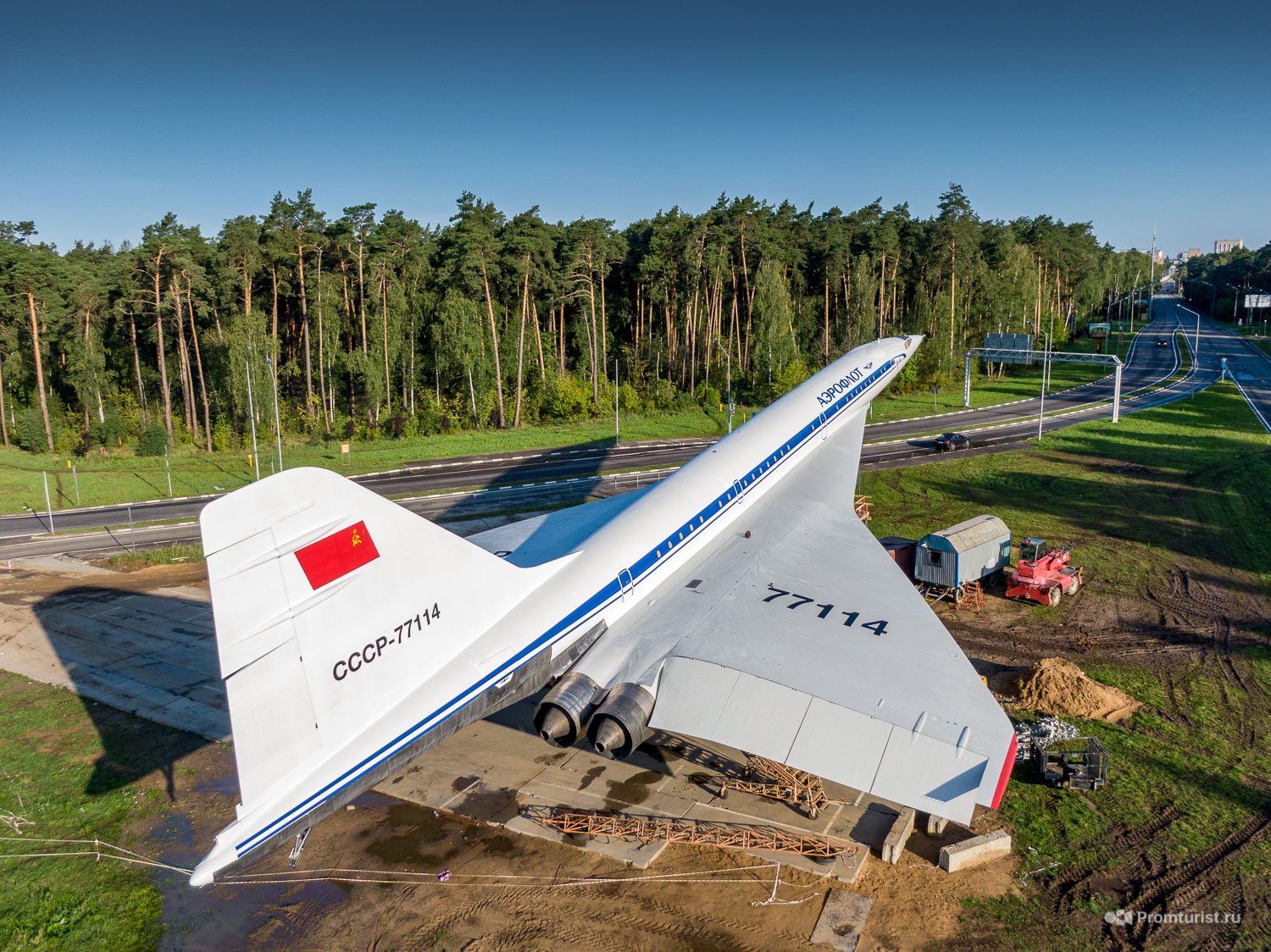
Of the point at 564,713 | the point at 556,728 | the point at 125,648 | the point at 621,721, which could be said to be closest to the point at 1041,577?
the point at 621,721

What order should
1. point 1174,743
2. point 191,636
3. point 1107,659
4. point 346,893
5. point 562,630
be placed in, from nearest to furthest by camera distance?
point 346,893 → point 562,630 → point 1174,743 → point 1107,659 → point 191,636

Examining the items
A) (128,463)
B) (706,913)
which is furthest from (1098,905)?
(128,463)

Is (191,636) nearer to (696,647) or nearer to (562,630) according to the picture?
(562,630)

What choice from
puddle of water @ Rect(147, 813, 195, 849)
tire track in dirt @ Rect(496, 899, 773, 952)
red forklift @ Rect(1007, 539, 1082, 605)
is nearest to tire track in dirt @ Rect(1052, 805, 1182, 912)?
tire track in dirt @ Rect(496, 899, 773, 952)

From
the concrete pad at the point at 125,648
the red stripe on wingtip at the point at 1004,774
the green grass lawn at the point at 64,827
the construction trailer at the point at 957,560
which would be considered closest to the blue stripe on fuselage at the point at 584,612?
the green grass lawn at the point at 64,827

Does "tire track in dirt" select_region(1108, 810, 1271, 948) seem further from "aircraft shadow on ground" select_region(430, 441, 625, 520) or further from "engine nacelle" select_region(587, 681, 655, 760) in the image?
"aircraft shadow on ground" select_region(430, 441, 625, 520)
